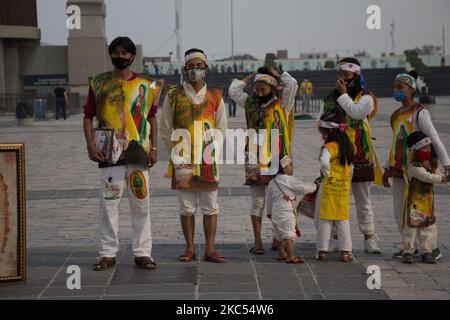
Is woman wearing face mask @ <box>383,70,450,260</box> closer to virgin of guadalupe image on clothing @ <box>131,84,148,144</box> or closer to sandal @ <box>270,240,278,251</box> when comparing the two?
sandal @ <box>270,240,278,251</box>

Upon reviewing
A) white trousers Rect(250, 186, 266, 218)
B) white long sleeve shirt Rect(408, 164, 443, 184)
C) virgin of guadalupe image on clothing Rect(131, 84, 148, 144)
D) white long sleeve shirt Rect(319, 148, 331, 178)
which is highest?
virgin of guadalupe image on clothing Rect(131, 84, 148, 144)

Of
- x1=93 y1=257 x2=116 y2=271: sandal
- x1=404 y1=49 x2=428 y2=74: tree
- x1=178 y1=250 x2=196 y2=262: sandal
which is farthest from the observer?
x1=404 y1=49 x2=428 y2=74: tree

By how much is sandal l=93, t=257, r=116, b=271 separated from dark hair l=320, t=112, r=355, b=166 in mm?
2114

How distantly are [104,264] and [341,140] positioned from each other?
2.27 metres

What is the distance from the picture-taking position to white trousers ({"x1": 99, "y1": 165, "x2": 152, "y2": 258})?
7406 millimetres

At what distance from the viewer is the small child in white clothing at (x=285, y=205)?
7.68 meters

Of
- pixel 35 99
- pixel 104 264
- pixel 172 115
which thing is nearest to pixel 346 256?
pixel 172 115

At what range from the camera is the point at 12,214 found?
6789 mm

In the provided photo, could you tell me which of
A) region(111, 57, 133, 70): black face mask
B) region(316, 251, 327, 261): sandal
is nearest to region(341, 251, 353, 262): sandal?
region(316, 251, 327, 261): sandal

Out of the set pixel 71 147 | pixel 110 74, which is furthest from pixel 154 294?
pixel 71 147

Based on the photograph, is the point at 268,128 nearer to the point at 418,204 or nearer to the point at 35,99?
the point at 418,204

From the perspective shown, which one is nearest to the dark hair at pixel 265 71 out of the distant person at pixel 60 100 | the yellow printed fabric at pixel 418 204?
the yellow printed fabric at pixel 418 204
